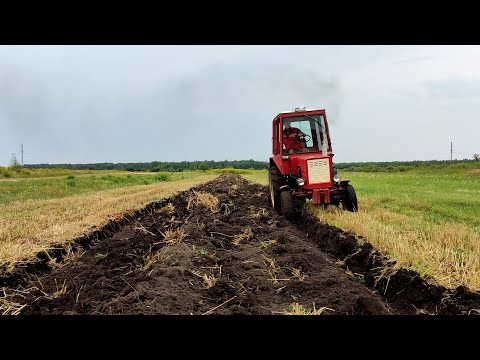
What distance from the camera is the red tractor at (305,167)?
34.3ft

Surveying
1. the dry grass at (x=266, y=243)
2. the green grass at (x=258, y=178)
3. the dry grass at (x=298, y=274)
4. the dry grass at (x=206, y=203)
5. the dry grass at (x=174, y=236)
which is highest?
the dry grass at (x=206, y=203)

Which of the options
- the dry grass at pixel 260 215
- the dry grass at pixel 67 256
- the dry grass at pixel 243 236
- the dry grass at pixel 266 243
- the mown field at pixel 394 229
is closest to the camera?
the mown field at pixel 394 229

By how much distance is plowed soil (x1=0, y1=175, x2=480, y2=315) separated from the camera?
15.3 feet

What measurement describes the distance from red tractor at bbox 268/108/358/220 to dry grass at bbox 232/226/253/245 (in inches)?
79.2

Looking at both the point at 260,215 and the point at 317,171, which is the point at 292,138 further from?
the point at 260,215

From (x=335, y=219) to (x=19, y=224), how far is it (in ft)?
23.0

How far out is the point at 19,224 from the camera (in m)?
9.69

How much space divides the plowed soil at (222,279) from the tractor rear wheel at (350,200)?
87.6 inches

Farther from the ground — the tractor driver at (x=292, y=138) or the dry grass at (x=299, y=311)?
the tractor driver at (x=292, y=138)

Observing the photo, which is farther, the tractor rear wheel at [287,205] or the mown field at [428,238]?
the tractor rear wheel at [287,205]

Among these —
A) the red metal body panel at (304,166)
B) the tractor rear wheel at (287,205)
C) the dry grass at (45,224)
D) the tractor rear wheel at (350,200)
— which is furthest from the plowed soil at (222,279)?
the tractor rear wheel at (350,200)

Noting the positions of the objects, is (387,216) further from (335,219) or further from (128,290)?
(128,290)

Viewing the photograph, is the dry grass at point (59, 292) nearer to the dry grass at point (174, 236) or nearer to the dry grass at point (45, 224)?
the dry grass at point (45, 224)
